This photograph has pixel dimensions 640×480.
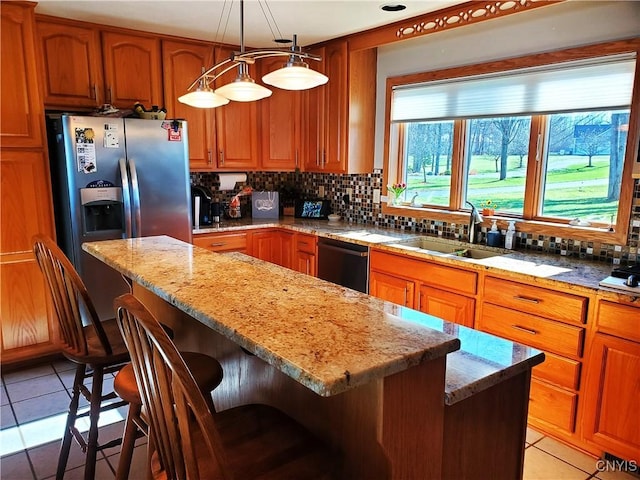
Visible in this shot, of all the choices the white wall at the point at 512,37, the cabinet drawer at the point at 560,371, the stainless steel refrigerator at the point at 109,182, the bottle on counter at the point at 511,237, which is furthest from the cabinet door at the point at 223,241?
the cabinet drawer at the point at 560,371

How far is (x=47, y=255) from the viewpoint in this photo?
1.75m

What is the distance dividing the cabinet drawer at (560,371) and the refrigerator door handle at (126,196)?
102 inches

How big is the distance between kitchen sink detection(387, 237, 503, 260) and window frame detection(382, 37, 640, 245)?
20 cm

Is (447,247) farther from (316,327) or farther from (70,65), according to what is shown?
(70,65)

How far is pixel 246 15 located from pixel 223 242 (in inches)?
66.2

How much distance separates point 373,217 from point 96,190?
2162mm

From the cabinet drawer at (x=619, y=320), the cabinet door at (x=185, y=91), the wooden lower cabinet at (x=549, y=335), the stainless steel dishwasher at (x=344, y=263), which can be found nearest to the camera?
the cabinet drawer at (x=619, y=320)

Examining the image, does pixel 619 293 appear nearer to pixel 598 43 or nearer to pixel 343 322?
pixel 598 43

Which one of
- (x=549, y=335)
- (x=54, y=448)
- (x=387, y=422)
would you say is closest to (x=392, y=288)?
(x=549, y=335)

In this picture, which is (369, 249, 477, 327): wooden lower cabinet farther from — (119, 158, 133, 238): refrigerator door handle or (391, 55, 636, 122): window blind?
(119, 158, 133, 238): refrigerator door handle

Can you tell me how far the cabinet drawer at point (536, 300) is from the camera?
2.27 meters

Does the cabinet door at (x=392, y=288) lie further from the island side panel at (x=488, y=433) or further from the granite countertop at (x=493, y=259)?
the island side panel at (x=488, y=433)

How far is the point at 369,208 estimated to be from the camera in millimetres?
4113

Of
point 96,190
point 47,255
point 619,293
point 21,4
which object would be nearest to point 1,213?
point 96,190
